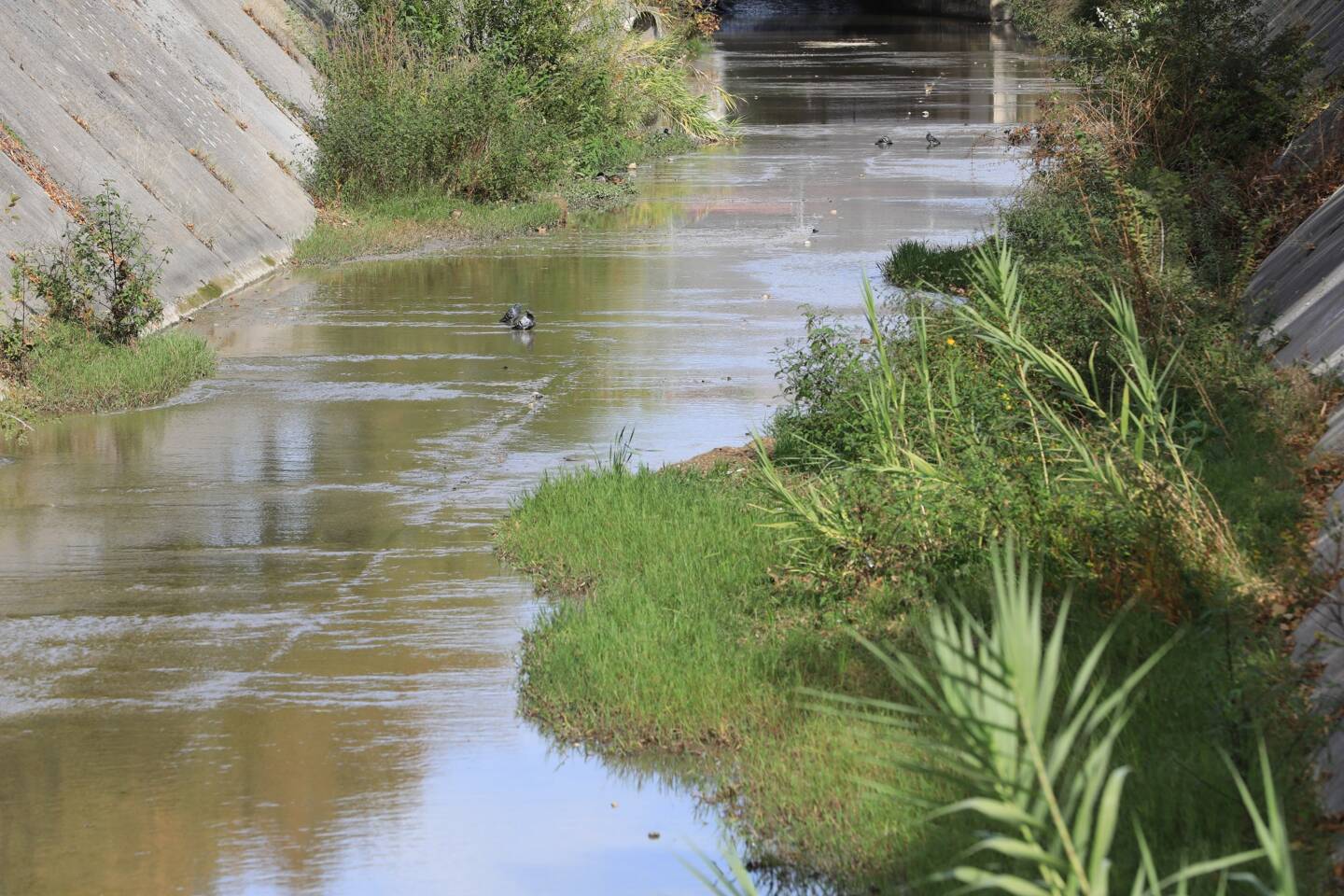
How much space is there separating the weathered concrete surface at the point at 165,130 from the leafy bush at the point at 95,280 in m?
0.18

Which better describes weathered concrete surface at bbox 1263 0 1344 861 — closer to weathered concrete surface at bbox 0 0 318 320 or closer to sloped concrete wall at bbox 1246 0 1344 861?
sloped concrete wall at bbox 1246 0 1344 861

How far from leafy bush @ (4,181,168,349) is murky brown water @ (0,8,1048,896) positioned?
31.1 inches

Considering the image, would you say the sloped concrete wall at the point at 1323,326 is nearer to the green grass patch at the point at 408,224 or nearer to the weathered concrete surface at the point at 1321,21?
the weathered concrete surface at the point at 1321,21

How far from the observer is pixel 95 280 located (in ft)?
42.0

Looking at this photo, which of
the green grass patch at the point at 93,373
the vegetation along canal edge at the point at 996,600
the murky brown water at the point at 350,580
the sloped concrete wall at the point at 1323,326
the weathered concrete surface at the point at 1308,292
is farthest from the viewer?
the green grass patch at the point at 93,373

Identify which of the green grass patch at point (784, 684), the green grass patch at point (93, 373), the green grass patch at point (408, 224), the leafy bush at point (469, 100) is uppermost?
the leafy bush at point (469, 100)

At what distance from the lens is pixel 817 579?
297 inches

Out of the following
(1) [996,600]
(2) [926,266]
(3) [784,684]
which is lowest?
(3) [784,684]

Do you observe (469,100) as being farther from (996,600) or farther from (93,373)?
(996,600)

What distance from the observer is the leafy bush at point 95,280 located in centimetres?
1254

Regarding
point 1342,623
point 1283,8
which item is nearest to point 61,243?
point 1342,623

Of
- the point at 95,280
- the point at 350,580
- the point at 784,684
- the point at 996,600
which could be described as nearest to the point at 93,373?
the point at 95,280

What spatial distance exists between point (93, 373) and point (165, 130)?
564 cm

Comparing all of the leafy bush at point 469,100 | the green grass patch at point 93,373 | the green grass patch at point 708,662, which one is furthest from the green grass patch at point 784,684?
the leafy bush at point 469,100
